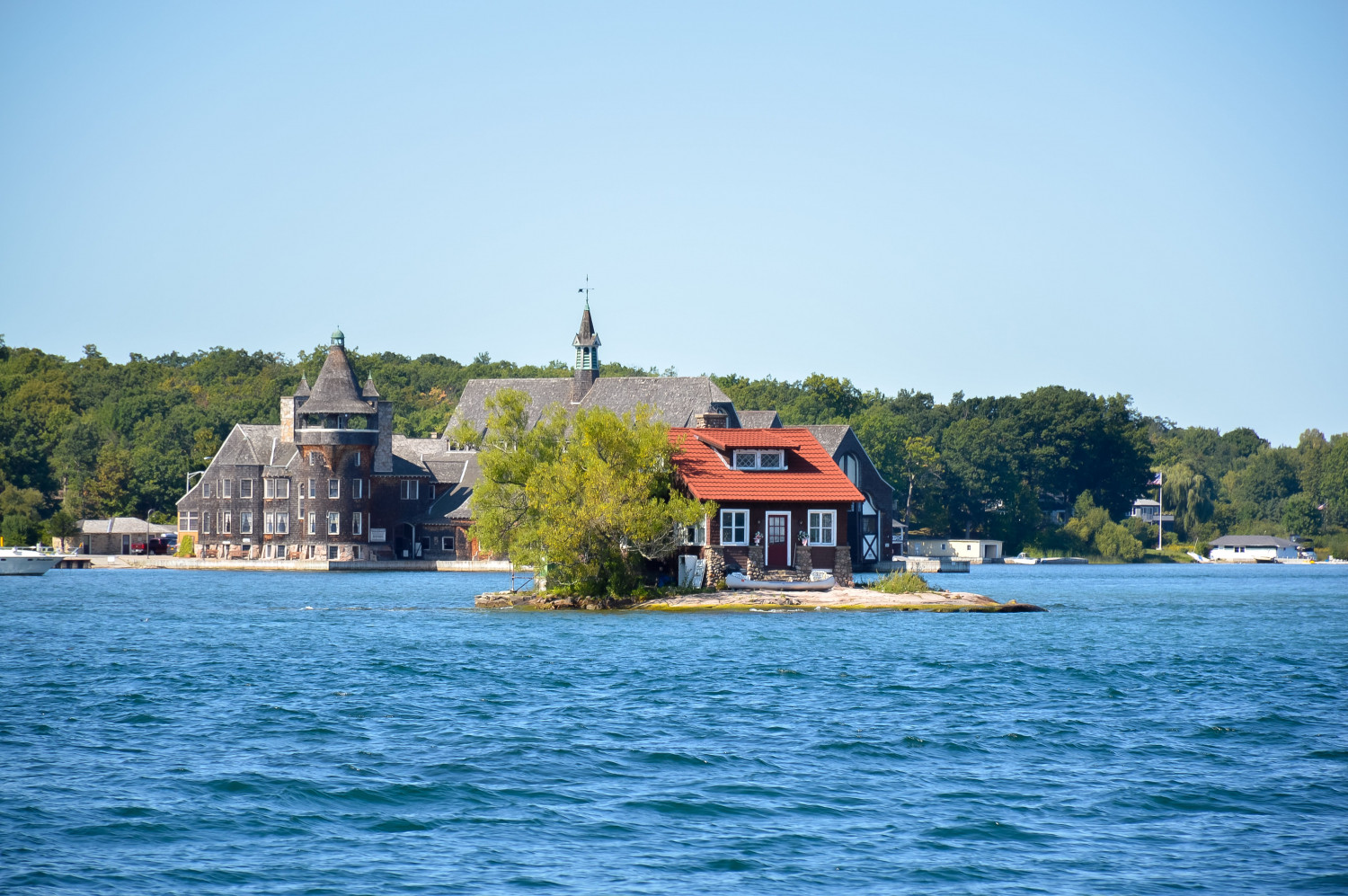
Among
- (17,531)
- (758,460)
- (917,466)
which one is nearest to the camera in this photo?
(758,460)

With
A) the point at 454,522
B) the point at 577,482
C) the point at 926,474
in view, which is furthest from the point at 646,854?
the point at 926,474

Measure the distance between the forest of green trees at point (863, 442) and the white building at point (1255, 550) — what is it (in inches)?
219

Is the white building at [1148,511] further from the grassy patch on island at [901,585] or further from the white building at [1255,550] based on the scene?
the grassy patch on island at [901,585]

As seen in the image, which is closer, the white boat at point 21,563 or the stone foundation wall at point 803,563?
the stone foundation wall at point 803,563

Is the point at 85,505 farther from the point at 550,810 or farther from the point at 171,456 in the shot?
the point at 550,810

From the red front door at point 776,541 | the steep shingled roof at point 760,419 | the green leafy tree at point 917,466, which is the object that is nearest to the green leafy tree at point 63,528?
the steep shingled roof at point 760,419

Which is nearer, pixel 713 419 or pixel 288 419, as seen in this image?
pixel 713 419

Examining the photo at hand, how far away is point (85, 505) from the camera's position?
386ft

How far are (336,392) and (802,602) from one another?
2269 inches

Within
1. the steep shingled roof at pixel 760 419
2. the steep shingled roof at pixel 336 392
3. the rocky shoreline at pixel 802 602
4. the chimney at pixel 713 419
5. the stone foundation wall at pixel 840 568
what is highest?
the steep shingled roof at pixel 336 392

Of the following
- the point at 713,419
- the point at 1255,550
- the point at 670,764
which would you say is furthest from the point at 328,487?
the point at 1255,550

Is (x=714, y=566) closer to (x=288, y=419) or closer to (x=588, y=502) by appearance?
(x=588, y=502)

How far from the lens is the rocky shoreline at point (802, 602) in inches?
1982

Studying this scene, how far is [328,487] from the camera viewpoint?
100938 mm
